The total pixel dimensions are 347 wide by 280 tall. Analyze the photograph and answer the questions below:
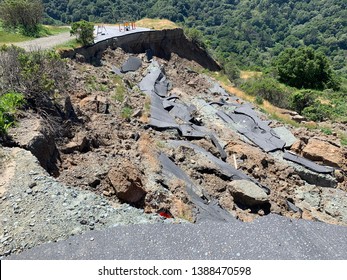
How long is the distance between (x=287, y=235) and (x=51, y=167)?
17.8ft

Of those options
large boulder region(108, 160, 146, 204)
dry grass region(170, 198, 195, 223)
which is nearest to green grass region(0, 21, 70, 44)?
large boulder region(108, 160, 146, 204)

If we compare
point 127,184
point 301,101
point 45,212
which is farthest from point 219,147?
point 301,101

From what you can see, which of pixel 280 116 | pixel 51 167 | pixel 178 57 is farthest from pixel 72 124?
pixel 178 57

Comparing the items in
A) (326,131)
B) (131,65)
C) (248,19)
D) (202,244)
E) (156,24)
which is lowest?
(326,131)

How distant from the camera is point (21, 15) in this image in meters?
22.8

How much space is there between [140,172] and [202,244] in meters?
3.44

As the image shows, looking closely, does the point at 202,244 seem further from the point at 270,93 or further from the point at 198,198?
the point at 270,93

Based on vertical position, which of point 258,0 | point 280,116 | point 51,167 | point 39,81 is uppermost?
point 258,0

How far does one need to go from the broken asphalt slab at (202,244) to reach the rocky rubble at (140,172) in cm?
31

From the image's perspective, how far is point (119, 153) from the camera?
9766mm

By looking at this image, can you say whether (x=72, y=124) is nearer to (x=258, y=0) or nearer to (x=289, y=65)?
(x=289, y=65)

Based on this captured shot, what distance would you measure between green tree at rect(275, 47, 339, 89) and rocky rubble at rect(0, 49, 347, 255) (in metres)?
15.4

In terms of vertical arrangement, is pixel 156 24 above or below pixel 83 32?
above

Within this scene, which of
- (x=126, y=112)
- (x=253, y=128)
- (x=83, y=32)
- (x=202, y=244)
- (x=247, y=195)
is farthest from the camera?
(x=83, y=32)
